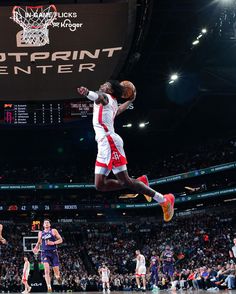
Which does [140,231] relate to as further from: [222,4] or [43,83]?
[222,4]

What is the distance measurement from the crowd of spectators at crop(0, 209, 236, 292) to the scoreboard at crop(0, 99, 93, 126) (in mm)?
11089

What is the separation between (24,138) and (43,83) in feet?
53.0

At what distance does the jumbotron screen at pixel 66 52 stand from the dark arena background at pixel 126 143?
Result: 55 millimetres

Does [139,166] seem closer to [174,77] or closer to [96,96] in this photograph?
[174,77]

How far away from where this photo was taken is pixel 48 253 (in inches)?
520

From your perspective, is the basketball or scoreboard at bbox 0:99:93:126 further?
scoreboard at bbox 0:99:93:126

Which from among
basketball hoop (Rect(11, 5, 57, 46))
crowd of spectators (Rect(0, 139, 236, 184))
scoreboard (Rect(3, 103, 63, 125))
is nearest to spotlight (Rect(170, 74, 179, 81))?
scoreboard (Rect(3, 103, 63, 125))

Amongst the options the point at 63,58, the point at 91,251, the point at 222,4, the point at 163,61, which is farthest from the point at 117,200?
the point at 222,4

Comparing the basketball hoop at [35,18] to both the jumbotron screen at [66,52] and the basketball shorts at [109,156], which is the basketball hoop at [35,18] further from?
the basketball shorts at [109,156]

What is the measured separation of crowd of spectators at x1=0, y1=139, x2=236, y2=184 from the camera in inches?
1687

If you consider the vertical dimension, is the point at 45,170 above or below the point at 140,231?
above

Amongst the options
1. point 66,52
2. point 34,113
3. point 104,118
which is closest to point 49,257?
point 104,118

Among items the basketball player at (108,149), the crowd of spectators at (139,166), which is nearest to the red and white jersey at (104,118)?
the basketball player at (108,149)

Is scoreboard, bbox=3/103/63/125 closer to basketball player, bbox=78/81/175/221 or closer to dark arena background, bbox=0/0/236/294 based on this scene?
dark arena background, bbox=0/0/236/294
